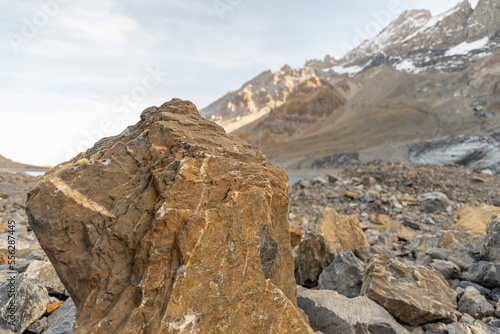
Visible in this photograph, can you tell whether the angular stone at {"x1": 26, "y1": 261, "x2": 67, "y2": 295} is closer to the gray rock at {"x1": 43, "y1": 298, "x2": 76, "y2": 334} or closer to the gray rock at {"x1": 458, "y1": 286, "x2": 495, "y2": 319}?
the gray rock at {"x1": 43, "y1": 298, "x2": 76, "y2": 334}

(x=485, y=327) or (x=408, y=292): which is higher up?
(x=408, y=292)

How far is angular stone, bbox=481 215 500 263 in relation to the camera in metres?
4.51

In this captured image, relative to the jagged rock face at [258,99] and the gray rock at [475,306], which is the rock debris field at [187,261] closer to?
the gray rock at [475,306]

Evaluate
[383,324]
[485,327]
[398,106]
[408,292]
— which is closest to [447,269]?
[485,327]

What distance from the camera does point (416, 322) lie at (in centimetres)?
317

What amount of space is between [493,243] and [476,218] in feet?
13.1

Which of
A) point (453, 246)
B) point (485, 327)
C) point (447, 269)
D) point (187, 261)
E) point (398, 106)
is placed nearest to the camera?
point (187, 261)

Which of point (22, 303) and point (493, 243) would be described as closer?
point (22, 303)

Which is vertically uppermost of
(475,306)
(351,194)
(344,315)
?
(344,315)

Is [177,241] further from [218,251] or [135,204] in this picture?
[135,204]

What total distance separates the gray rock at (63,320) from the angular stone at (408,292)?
299cm

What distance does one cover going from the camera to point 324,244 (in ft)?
15.7

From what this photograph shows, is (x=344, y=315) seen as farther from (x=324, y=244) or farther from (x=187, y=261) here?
(x=324, y=244)

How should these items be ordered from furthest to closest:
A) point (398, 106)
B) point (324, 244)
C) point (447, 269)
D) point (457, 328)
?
point (398, 106)
point (324, 244)
point (447, 269)
point (457, 328)
